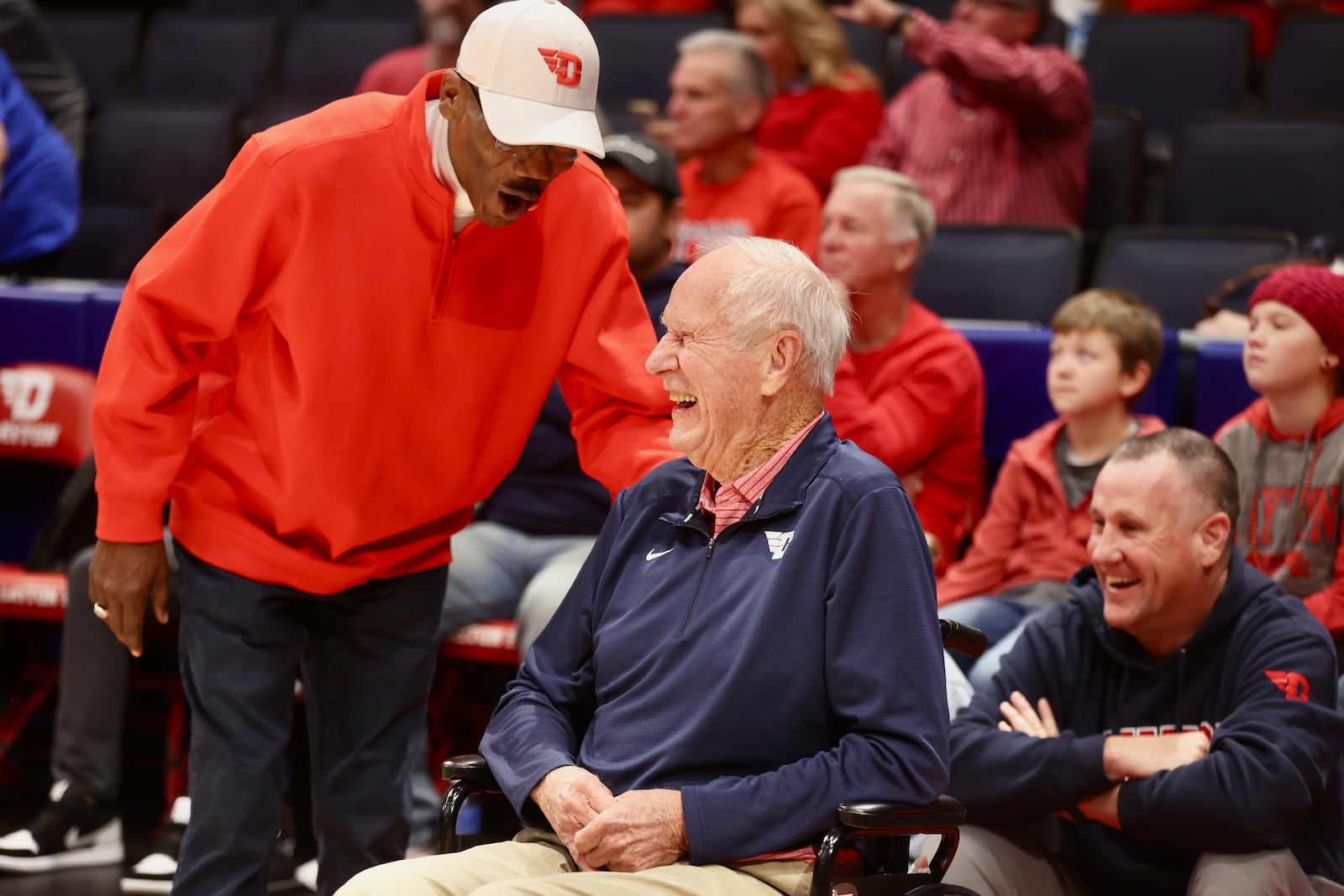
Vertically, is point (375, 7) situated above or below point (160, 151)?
above

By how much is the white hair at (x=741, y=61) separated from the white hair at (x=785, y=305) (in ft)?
8.34

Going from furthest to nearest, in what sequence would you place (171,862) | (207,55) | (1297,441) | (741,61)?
(207,55), (741,61), (171,862), (1297,441)

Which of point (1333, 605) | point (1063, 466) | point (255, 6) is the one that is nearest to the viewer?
point (1333, 605)

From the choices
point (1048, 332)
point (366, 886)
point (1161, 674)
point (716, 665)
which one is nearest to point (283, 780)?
point (366, 886)

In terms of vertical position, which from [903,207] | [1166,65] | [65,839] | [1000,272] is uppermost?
[1166,65]

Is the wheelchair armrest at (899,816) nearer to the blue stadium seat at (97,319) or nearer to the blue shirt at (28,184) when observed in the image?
the blue stadium seat at (97,319)

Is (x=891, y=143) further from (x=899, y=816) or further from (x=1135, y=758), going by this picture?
(x=899, y=816)

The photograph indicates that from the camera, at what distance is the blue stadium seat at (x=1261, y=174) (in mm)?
4590

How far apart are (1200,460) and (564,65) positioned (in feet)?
3.79

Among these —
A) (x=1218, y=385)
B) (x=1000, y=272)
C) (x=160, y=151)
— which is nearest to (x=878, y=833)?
(x=1218, y=385)

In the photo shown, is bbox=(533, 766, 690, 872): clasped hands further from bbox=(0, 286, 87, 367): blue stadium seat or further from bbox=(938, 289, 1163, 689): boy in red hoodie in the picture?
bbox=(0, 286, 87, 367): blue stadium seat

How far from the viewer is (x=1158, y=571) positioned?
2.38 metres

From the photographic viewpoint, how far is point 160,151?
567 centimetres

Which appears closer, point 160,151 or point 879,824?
point 879,824
